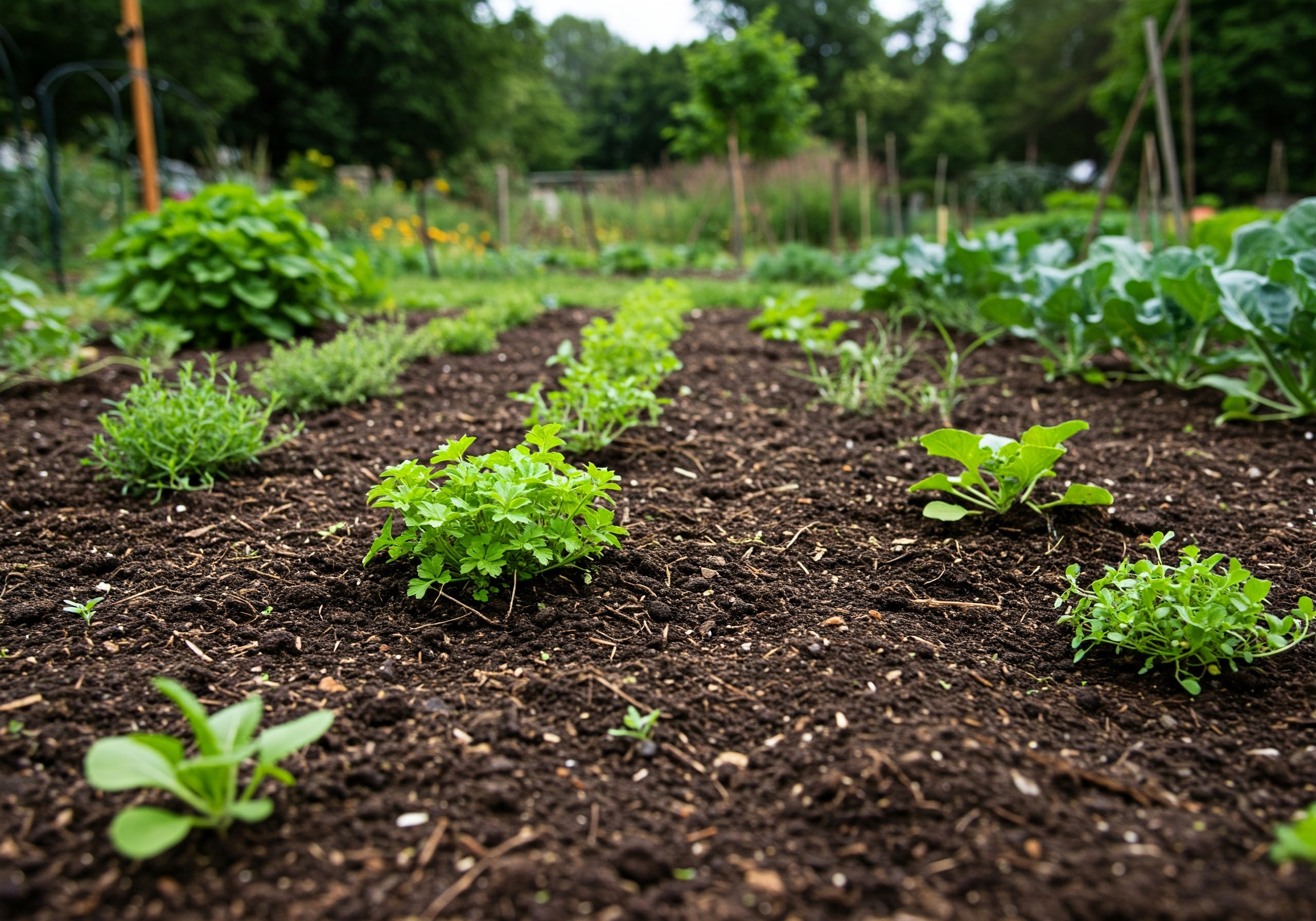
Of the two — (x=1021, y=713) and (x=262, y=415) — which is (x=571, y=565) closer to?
(x=1021, y=713)

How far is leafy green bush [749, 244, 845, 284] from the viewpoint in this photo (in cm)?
745

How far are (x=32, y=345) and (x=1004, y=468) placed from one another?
3983mm

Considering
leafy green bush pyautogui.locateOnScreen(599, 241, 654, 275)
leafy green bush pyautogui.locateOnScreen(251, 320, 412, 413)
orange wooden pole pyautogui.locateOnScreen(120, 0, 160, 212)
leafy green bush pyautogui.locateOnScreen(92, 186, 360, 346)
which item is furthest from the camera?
leafy green bush pyautogui.locateOnScreen(599, 241, 654, 275)

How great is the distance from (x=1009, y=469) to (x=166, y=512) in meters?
2.45

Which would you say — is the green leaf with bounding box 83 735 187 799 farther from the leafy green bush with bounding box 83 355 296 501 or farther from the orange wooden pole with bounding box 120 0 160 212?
the orange wooden pole with bounding box 120 0 160 212

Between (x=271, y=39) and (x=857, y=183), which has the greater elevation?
(x=271, y=39)

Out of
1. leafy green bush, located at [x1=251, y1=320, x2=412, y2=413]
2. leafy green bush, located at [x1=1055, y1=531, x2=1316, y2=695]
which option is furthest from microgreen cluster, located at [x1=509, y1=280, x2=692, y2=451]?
leafy green bush, located at [x1=1055, y1=531, x2=1316, y2=695]

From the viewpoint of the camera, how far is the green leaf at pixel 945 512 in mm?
2262

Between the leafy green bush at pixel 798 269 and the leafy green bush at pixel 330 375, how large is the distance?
449cm

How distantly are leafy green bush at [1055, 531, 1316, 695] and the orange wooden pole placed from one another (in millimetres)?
7595

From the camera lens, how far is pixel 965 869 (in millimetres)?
1125

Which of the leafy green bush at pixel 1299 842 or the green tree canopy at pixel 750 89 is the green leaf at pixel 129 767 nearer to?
the leafy green bush at pixel 1299 842

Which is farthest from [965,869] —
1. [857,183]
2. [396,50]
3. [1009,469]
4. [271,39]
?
[396,50]

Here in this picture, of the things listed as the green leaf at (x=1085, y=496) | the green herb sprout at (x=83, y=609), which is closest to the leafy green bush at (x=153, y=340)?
the green herb sprout at (x=83, y=609)
